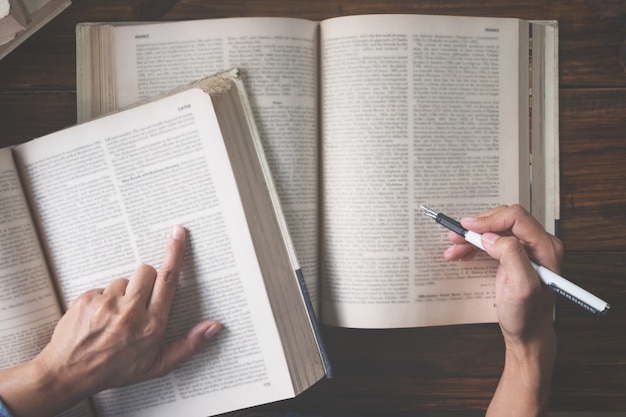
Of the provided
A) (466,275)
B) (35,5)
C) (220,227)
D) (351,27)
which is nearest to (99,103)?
(35,5)

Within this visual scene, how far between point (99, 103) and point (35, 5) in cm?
16

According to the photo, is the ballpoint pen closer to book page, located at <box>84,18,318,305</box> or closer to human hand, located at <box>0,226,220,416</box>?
book page, located at <box>84,18,318,305</box>

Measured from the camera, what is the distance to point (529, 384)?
2.42 ft

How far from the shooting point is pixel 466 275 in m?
0.80

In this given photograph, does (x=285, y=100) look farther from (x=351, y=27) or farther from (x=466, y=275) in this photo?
(x=466, y=275)

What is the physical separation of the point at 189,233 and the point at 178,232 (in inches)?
0.6

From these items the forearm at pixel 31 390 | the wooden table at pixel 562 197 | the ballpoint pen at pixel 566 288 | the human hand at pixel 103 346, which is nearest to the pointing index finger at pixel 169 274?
the human hand at pixel 103 346

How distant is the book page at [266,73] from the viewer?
2.51 ft

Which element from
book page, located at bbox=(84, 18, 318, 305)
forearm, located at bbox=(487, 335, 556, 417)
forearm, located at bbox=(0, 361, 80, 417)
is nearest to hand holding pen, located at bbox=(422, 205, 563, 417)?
forearm, located at bbox=(487, 335, 556, 417)

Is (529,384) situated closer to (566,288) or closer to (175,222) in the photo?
(566,288)

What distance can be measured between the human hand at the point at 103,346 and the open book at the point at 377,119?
21 centimetres

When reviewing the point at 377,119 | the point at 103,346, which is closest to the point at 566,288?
the point at 377,119

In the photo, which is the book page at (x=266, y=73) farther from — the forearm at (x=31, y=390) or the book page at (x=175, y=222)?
the forearm at (x=31, y=390)

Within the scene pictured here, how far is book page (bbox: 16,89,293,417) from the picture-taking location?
2.43ft
